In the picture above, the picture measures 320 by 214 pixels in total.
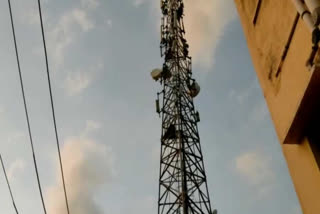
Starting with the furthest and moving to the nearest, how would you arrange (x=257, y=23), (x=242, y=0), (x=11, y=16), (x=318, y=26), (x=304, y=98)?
1. (x=11, y=16)
2. (x=242, y=0)
3. (x=257, y=23)
4. (x=304, y=98)
5. (x=318, y=26)

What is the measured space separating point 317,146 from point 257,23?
1.53m

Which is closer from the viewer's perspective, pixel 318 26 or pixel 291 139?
pixel 318 26

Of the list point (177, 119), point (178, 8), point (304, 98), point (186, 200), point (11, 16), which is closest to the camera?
point (304, 98)

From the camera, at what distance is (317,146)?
9.25 feet

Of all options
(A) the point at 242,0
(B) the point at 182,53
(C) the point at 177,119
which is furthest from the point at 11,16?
(B) the point at 182,53

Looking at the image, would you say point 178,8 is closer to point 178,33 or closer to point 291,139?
point 178,33

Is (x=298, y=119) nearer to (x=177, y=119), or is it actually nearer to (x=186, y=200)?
(x=186, y=200)

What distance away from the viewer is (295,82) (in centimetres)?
285

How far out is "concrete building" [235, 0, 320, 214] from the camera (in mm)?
2584

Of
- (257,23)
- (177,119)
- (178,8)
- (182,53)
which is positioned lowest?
(257,23)

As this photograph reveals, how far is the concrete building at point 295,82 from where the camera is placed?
258 centimetres

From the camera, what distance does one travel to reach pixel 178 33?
1538 centimetres

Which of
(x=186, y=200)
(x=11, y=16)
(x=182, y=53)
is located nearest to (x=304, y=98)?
(x=11, y=16)

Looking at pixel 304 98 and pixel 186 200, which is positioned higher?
pixel 186 200
